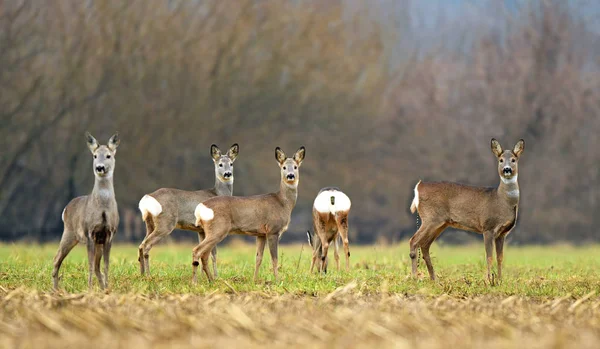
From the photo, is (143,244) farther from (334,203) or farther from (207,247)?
(334,203)

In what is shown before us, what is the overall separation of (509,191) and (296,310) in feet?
16.4

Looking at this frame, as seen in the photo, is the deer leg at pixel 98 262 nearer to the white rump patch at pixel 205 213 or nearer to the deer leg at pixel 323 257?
the white rump patch at pixel 205 213

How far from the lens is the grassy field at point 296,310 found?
6957mm

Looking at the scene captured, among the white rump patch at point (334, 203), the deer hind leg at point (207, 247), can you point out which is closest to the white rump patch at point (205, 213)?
the deer hind leg at point (207, 247)

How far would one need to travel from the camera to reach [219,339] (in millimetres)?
6895

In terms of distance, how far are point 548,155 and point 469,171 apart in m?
2.39

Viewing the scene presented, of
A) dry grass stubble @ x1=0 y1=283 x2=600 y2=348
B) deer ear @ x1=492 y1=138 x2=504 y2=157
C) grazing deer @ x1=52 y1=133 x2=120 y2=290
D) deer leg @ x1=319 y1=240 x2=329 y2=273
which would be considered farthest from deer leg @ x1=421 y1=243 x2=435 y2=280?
grazing deer @ x1=52 y1=133 x2=120 y2=290

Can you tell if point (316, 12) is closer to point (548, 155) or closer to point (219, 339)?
point (548, 155)

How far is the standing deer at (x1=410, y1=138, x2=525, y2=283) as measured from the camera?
13.1 metres

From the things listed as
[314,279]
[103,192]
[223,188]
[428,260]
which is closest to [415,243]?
[428,260]

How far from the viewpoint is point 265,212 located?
1275 cm

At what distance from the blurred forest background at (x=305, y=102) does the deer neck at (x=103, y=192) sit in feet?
52.4

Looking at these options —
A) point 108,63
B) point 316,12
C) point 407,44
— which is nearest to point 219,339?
point 108,63

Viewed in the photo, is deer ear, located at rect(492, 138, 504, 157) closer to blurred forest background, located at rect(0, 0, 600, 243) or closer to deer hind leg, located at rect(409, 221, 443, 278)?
deer hind leg, located at rect(409, 221, 443, 278)
